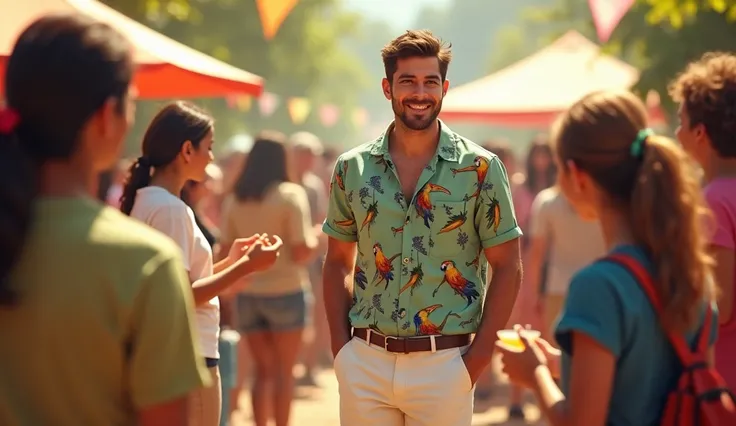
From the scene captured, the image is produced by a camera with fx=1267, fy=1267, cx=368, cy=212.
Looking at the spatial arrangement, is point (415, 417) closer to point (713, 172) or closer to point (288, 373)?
point (713, 172)

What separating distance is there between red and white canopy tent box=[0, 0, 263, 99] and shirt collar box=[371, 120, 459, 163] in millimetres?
1809

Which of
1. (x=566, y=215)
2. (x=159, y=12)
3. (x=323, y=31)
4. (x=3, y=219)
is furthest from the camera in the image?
(x=323, y=31)

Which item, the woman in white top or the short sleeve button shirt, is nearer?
the short sleeve button shirt

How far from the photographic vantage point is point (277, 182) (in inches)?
350

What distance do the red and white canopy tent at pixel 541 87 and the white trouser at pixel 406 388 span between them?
31.6ft

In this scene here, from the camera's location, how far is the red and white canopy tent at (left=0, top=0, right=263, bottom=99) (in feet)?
21.9

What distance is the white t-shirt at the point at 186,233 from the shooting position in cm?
491

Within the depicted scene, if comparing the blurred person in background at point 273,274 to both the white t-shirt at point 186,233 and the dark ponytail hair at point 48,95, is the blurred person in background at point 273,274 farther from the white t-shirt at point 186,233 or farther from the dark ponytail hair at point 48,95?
the dark ponytail hair at point 48,95

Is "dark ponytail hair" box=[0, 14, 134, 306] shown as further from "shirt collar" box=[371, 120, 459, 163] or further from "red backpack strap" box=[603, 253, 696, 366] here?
"shirt collar" box=[371, 120, 459, 163]

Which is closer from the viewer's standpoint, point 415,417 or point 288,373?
point 415,417

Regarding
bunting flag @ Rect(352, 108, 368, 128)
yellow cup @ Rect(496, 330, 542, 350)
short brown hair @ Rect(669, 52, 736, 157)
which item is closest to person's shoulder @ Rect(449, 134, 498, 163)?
short brown hair @ Rect(669, 52, 736, 157)

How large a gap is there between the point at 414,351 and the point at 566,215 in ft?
14.2

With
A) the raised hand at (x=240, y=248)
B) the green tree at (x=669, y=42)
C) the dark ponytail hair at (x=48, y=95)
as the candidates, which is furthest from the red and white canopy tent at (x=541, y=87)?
the dark ponytail hair at (x=48, y=95)

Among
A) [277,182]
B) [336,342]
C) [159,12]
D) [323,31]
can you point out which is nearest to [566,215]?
[277,182]
